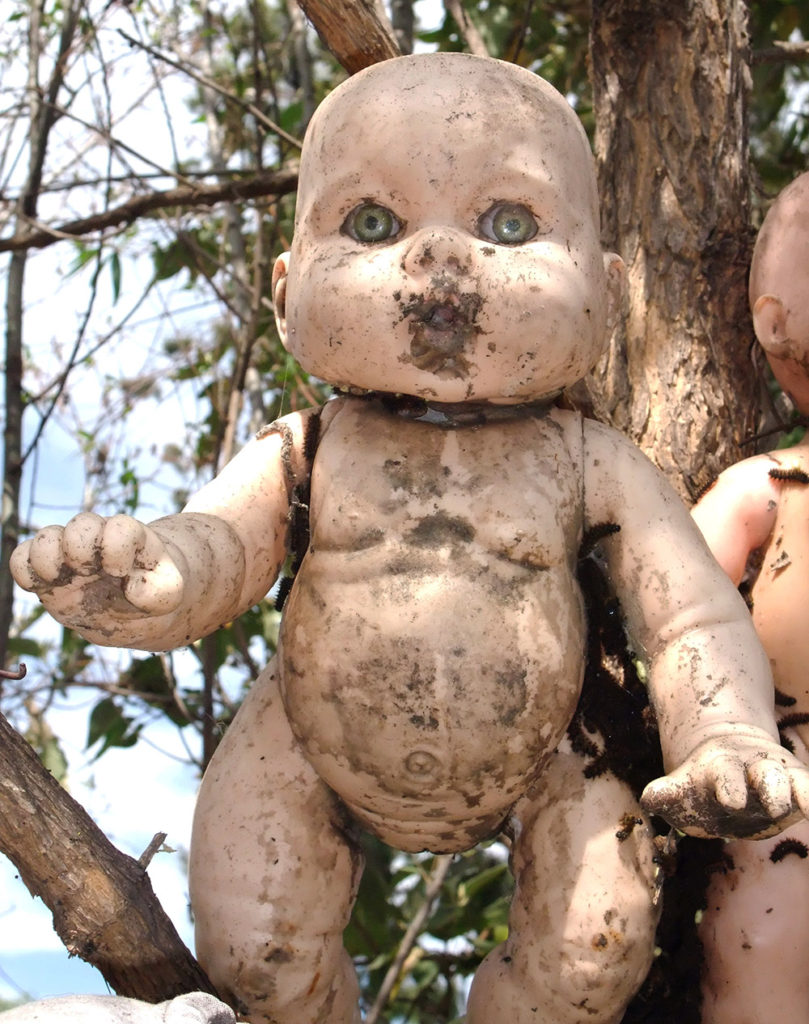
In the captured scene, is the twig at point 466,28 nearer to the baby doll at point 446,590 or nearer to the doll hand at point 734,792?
the baby doll at point 446,590

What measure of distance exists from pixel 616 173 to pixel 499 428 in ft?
2.54

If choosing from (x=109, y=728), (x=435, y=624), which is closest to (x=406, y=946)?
(x=109, y=728)

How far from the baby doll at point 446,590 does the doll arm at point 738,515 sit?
0.21m

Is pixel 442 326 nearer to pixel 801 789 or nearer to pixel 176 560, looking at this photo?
pixel 176 560

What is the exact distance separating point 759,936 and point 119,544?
0.86 m

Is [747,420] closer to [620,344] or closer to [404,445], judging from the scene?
[620,344]

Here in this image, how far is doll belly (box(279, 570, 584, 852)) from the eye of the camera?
1.33m

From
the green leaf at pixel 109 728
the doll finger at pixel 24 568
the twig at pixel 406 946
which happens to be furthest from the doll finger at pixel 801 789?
the green leaf at pixel 109 728

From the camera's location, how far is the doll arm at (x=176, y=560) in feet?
3.85

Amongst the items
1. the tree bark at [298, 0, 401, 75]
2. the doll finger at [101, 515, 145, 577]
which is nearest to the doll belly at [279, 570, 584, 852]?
the doll finger at [101, 515, 145, 577]

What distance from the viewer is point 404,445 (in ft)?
4.69

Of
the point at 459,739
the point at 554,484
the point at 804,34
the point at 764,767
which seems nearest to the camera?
the point at 764,767

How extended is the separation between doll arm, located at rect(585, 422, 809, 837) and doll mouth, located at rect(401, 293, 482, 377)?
0.81 feet

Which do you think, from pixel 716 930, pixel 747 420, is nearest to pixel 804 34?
pixel 747 420
